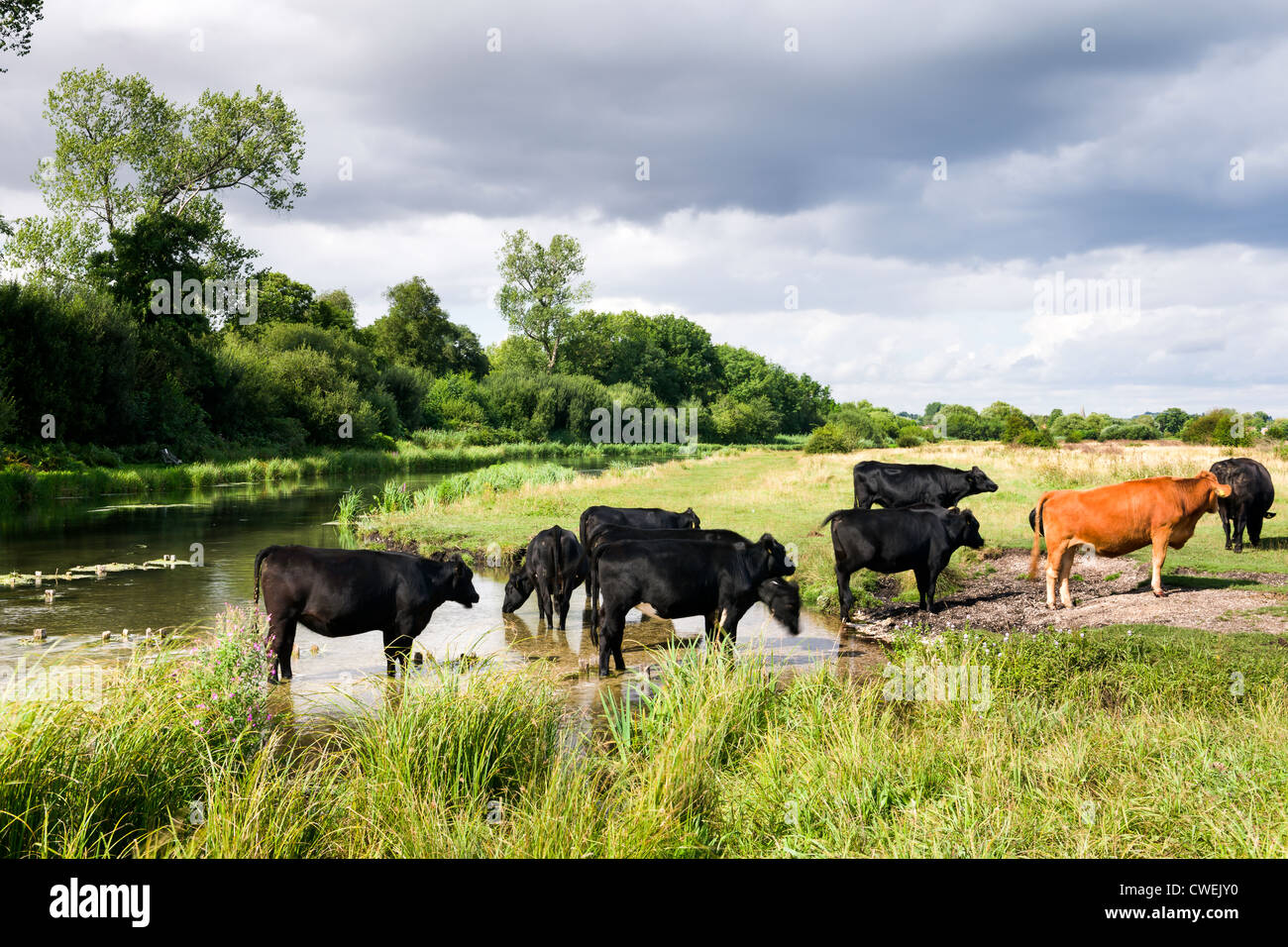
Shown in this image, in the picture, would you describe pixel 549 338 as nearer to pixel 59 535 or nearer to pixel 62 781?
pixel 59 535

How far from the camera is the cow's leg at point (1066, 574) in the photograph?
37.4 feet

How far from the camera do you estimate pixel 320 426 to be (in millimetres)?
53719

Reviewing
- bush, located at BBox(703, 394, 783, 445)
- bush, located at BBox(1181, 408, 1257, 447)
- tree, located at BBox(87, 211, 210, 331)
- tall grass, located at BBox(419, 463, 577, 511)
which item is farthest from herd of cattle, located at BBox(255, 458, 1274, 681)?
bush, located at BBox(703, 394, 783, 445)

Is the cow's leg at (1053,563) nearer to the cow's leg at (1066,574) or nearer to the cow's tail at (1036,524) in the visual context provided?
the cow's leg at (1066,574)

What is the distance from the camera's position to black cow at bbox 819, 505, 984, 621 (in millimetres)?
11773

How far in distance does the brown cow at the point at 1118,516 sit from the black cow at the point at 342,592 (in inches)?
327

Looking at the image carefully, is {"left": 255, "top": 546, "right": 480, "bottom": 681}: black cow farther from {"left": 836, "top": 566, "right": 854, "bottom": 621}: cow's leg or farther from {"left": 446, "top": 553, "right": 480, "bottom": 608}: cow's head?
{"left": 836, "top": 566, "right": 854, "bottom": 621}: cow's leg

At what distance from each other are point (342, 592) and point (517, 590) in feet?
13.4

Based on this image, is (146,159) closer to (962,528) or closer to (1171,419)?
(962,528)

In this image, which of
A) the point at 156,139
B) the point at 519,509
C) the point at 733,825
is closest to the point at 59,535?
the point at 519,509

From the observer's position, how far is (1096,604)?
11398mm

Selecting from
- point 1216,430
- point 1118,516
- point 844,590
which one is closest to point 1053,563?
point 1118,516

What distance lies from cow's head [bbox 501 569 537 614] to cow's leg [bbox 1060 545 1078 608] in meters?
7.33

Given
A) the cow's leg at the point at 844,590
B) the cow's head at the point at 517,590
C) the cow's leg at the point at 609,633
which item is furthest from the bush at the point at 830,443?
the cow's leg at the point at 609,633
